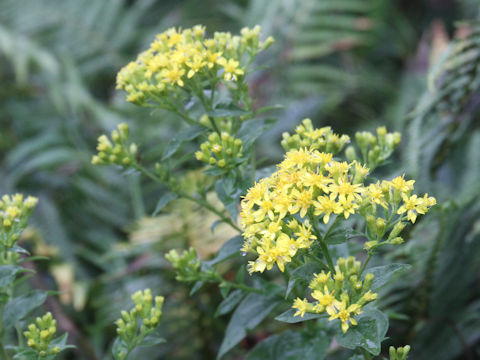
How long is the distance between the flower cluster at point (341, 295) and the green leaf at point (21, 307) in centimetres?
60

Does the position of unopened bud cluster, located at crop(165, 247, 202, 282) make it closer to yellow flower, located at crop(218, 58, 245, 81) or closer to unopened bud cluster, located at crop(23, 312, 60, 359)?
unopened bud cluster, located at crop(23, 312, 60, 359)

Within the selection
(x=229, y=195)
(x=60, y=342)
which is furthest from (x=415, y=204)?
(x=60, y=342)

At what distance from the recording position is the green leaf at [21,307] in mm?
1179

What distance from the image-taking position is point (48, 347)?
1129 mm

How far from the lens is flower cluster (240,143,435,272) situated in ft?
3.18

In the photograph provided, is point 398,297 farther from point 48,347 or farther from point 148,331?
point 48,347

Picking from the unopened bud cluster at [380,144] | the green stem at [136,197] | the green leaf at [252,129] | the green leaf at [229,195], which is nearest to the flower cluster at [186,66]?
the green leaf at [252,129]

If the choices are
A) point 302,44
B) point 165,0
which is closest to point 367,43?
point 302,44

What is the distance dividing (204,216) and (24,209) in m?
1.06

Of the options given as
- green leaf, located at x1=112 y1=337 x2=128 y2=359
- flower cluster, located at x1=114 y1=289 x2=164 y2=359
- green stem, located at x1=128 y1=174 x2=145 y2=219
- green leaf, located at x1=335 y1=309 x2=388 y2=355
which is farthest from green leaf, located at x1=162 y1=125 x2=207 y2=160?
green stem, located at x1=128 y1=174 x2=145 y2=219

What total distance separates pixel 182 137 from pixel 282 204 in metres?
0.37

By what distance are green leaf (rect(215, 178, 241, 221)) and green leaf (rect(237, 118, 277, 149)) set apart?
94mm

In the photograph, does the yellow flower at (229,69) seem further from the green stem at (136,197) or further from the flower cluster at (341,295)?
the green stem at (136,197)

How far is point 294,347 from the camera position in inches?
48.3
